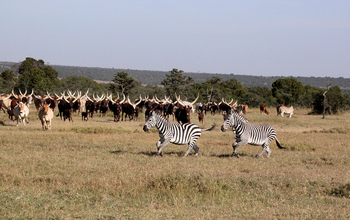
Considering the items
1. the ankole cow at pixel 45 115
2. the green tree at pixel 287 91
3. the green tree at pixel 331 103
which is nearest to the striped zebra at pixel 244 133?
the ankole cow at pixel 45 115

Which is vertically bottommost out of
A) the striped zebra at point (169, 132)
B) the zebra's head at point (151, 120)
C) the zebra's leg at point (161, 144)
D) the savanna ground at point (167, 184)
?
the savanna ground at point (167, 184)

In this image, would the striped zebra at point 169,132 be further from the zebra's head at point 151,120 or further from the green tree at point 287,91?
the green tree at point 287,91

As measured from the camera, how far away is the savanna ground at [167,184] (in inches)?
263

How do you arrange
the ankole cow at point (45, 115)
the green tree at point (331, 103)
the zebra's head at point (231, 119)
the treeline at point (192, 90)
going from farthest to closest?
the treeline at point (192, 90) < the green tree at point (331, 103) < the ankole cow at point (45, 115) < the zebra's head at point (231, 119)

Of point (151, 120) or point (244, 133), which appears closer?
point (151, 120)

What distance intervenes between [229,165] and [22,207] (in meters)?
5.87

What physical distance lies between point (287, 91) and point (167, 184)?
6308cm

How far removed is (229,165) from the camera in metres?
→ 10.9

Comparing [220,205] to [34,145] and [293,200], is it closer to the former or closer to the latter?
[293,200]

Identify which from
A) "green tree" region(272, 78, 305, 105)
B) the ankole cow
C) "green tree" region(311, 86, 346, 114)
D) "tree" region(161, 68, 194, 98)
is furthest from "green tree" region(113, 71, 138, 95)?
the ankole cow

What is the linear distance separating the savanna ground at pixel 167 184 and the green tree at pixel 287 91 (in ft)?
168

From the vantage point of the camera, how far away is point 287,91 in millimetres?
68312

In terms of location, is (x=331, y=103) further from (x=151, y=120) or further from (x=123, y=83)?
(x=151, y=120)

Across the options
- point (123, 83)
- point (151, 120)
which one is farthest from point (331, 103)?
point (151, 120)
